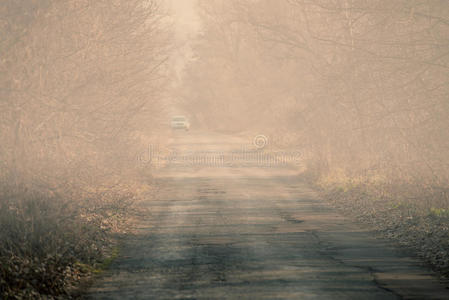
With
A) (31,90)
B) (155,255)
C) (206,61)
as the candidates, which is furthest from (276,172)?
(206,61)

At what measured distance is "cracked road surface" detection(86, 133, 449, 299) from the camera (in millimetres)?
7746

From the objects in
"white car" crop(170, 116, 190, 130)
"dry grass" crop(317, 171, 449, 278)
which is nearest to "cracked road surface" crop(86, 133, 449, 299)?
"dry grass" crop(317, 171, 449, 278)

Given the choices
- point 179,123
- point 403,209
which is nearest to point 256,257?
point 403,209

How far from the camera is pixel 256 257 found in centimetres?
968

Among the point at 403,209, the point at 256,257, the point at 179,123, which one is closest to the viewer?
the point at 256,257

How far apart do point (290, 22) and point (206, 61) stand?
42.1m

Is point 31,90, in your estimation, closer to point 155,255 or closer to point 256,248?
point 155,255

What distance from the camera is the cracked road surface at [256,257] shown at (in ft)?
25.4

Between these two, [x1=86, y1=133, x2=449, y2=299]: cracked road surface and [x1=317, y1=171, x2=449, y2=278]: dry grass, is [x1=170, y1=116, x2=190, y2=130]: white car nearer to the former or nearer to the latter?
[x1=317, y1=171, x2=449, y2=278]: dry grass

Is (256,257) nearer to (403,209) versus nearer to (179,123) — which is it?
(403,209)

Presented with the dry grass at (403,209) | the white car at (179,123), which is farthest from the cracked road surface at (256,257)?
the white car at (179,123)

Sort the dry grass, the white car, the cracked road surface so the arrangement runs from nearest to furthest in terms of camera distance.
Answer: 1. the cracked road surface
2. the dry grass
3. the white car

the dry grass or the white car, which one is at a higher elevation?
the white car

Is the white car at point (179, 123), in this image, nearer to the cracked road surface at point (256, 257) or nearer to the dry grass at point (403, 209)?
the dry grass at point (403, 209)
